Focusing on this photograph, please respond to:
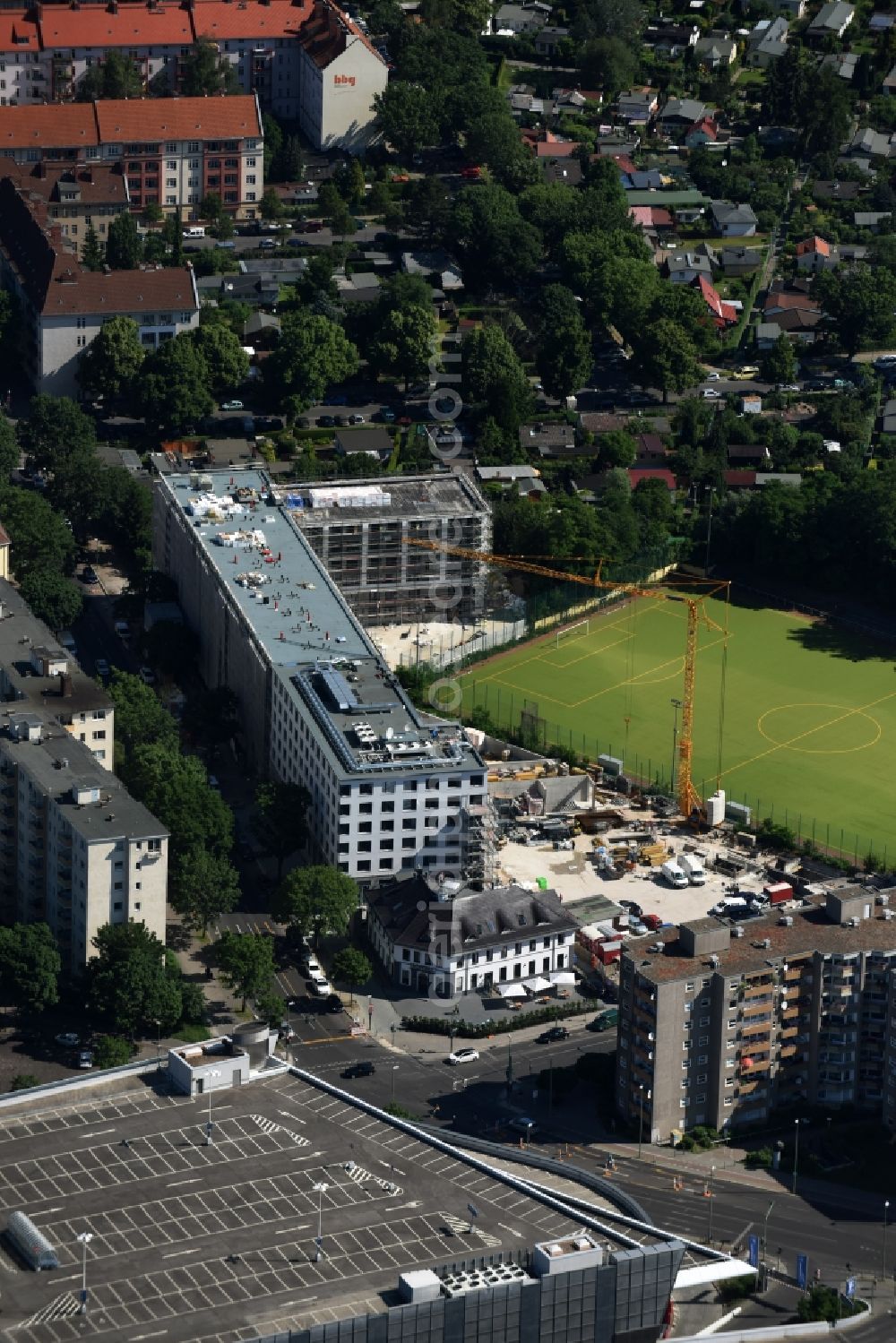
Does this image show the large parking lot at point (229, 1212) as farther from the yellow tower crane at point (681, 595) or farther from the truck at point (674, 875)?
the yellow tower crane at point (681, 595)

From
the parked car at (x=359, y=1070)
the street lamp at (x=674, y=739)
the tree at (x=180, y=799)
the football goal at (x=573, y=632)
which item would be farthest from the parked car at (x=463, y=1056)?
the football goal at (x=573, y=632)

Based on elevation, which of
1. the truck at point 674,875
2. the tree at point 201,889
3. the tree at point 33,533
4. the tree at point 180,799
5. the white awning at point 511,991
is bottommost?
the white awning at point 511,991

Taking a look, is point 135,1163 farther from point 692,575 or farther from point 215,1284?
point 692,575

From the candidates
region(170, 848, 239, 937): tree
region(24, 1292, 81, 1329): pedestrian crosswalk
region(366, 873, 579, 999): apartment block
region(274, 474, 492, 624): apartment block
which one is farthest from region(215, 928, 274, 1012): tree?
region(274, 474, 492, 624): apartment block

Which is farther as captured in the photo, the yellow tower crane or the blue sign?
the yellow tower crane

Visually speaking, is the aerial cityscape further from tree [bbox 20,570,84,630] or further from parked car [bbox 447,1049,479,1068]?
tree [bbox 20,570,84,630]

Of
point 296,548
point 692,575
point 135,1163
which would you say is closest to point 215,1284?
point 135,1163
